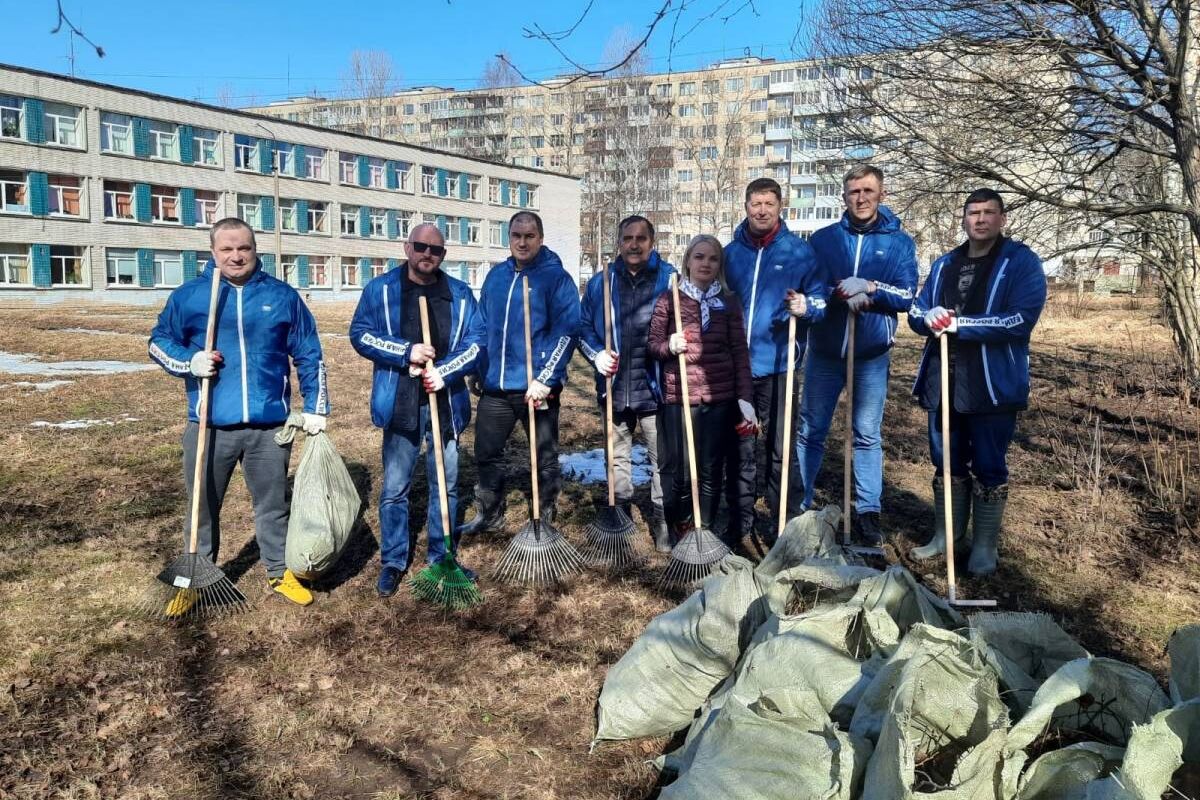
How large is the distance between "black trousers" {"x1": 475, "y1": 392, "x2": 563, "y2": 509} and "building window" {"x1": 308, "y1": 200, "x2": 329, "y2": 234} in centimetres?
3590

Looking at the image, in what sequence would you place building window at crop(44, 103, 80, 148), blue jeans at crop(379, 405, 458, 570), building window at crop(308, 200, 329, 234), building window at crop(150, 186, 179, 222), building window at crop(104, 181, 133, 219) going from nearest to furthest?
blue jeans at crop(379, 405, 458, 570) → building window at crop(44, 103, 80, 148) → building window at crop(104, 181, 133, 219) → building window at crop(150, 186, 179, 222) → building window at crop(308, 200, 329, 234)

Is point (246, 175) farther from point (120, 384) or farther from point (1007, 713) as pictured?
point (1007, 713)

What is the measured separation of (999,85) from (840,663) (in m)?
6.46

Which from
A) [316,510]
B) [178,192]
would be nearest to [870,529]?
[316,510]

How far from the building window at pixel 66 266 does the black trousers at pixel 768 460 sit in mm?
31734

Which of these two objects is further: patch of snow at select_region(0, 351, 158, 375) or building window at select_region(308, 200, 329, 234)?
building window at select_region(308, 200, 329, 234)

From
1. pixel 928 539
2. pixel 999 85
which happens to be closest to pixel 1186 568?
pixel 928 539

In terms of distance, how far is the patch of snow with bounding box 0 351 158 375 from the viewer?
11148 mm

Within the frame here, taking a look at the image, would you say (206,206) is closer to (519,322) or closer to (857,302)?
(519,322)

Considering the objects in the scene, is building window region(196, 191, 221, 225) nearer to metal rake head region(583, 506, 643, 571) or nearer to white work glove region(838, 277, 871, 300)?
metal rake head region(583, 506, 643, 571)

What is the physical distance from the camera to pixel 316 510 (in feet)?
12.9

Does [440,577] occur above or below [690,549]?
below

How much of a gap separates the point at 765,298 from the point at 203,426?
297 cm

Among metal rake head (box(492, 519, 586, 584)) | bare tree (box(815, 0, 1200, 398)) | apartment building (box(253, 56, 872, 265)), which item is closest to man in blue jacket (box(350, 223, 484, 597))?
metal rake head (box(492, 519, 586, 584))
